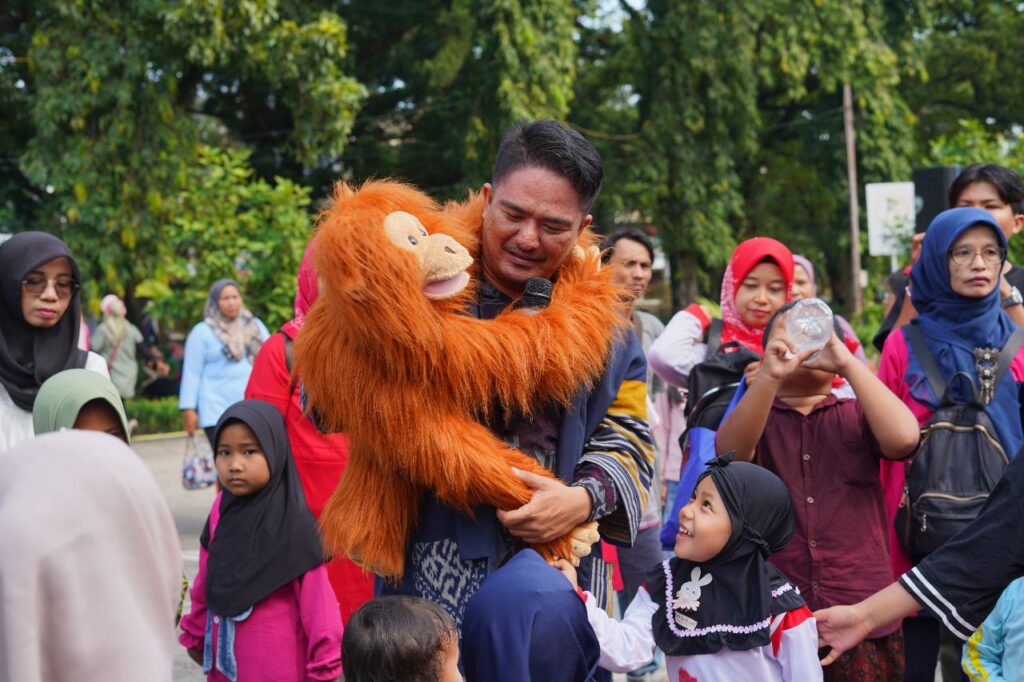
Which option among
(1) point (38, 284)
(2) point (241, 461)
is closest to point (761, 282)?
(2) point (241, 461)

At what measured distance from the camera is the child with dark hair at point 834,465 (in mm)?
3791

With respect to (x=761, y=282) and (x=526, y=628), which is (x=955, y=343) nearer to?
(x=761, y=282)

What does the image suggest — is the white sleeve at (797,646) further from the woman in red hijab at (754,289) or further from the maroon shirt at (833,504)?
the woman in red hijab at (754,289)

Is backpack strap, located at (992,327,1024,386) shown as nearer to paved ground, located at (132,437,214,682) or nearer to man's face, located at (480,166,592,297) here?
man's face, located at (480,166,592,297)

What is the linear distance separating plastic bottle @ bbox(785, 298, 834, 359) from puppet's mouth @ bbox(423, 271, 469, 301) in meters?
1.27

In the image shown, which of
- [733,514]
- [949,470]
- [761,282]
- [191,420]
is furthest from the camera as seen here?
[191,420]

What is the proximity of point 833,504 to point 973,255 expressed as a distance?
1124 millimetres

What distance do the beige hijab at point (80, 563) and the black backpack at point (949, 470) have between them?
2.82 meters

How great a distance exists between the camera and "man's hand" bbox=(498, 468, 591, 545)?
280cm

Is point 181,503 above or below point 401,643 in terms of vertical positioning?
below

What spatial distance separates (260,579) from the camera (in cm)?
435

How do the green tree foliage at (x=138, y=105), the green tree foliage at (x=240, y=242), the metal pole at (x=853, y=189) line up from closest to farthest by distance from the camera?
the green tree foliage at (x=240, y=242) < the green tree foliage at (x=138, y=105) < the metal pole at (x=853, y=189)

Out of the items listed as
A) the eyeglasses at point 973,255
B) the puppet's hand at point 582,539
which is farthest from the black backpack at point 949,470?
the puppet's hand at point 582,539


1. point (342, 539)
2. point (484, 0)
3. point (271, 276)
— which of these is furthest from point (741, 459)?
point (484, 0)
